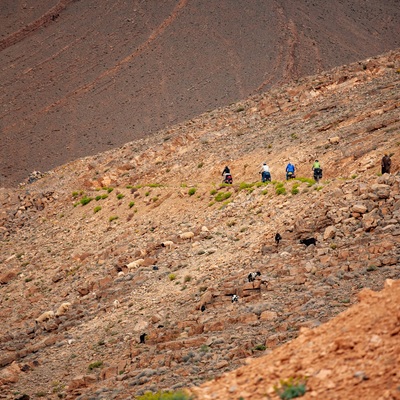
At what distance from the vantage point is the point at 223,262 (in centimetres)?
1908

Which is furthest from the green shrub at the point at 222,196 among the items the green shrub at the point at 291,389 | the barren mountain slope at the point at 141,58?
the barren mountain slope at the point at 141,58

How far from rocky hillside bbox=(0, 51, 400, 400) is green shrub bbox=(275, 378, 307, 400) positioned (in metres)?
0.09

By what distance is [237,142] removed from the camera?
1383 inches

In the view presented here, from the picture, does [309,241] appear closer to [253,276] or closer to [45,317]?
[253,276]

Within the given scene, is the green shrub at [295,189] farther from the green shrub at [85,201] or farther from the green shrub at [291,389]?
the green shrub at [85,201]

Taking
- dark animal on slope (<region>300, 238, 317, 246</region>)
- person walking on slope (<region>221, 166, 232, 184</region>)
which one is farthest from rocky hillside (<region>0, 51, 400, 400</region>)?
person walking on slope (<region>221, 166, 232, 184</region>)

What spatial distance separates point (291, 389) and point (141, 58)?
248 feet

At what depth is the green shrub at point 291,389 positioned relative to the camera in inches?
327

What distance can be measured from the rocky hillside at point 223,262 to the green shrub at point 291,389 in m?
0.09

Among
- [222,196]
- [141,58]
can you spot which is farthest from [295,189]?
[141,58]

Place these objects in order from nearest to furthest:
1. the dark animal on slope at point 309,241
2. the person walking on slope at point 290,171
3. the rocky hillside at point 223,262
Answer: the rocky hillside at point 223,262, the dark animal on slope at point 309,241, the person walking on slope at point 290,171

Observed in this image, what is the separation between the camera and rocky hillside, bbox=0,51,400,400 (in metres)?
9.67

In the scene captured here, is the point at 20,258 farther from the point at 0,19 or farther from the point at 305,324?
the point at 0,19

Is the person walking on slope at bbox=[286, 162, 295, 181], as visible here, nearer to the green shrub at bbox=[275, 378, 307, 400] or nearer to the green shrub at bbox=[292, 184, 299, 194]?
the green shrub at bbox=[292, 184, 299, 194]
